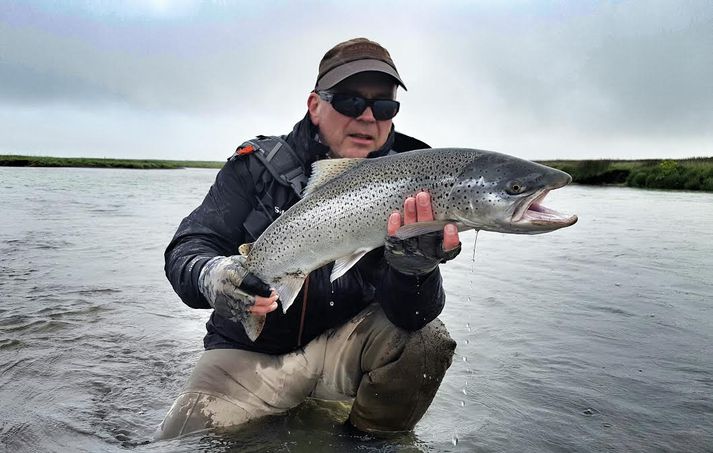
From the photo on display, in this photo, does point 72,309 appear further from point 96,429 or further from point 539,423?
point 539,423

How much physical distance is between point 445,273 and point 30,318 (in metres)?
6.32

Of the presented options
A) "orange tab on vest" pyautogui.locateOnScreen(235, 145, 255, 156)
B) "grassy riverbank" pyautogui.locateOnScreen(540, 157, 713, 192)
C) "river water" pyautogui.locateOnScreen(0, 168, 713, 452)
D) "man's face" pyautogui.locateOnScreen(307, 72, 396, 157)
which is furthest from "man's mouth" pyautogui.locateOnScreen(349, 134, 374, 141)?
"grassy riverbank" pyautogui.locateOnScreen(540, 157, 713, 192)

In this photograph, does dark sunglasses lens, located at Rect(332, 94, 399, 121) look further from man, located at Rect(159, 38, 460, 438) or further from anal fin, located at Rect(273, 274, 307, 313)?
anal fin, located at Rect(273, 274, 307, 313)

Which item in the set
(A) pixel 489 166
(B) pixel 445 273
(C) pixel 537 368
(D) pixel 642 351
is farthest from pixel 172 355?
(B) pixel 445 273

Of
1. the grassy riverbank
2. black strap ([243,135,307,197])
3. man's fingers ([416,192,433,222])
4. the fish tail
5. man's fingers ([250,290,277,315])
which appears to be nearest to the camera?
man's fingers ([416,192,433,222])

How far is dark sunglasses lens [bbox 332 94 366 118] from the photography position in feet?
13.5

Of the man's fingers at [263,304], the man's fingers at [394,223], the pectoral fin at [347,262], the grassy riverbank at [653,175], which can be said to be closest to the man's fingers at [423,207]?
the man's fingers at [394,223]

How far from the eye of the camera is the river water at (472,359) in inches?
158

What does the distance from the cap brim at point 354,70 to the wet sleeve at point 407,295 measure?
1.19m

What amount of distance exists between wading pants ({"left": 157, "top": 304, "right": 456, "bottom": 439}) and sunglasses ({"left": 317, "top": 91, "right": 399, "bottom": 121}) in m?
1.37

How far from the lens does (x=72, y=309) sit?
283 inches

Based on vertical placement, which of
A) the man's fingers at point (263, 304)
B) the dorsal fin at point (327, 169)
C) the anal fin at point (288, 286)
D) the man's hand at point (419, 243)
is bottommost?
the man's fingers at point (263, 304)

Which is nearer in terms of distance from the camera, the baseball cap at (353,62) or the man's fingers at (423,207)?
the man's fingers at (423,207)

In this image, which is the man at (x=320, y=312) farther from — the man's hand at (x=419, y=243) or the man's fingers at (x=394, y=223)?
the man's fingers at (x=394, y=223)
